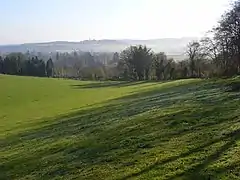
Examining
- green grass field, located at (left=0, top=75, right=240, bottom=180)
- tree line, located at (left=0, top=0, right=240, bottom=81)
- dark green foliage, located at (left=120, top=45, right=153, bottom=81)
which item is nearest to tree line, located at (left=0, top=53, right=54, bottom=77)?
tree line, located at (left=0, top=0, right=240, bottom=81)

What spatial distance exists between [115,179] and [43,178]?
142 inches

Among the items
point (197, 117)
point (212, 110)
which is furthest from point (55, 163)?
point (212, 110)

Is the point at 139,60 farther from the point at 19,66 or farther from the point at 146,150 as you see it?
the point at 146,150

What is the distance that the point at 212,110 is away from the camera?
20.8 meters

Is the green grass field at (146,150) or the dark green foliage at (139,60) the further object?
the dark green foliage at (139,60)

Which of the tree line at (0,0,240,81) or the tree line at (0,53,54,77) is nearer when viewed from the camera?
the tree line at (0,0,240,81)

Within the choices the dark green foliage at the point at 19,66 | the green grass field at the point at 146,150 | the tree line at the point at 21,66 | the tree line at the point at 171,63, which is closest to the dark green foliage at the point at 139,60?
the tree line at the point at 171,63

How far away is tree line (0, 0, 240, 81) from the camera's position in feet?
191

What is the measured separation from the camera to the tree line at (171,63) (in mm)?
58125

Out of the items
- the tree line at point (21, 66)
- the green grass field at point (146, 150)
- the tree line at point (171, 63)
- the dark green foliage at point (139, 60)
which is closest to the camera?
the green grass field at point (146, 150)

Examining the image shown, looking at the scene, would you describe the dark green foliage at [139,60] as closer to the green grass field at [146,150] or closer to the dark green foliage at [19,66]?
the dark green foliage at [19,66]

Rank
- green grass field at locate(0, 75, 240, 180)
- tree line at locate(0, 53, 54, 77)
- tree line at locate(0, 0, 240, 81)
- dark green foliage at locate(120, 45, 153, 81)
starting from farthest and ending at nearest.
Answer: tree line at locate(0, 53, 54, 77)
dark green foliage at locate(120, 45, 153, 81)
tree line at locate(0, 0, 240, 81)
green grass field at locate(0, 75, 240, 180)

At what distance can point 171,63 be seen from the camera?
124062 mm

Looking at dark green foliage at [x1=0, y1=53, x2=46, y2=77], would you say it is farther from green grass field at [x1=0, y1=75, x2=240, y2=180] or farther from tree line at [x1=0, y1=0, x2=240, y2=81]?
green grass field at [x1=0, y1=75, x2=240, y2=180]
